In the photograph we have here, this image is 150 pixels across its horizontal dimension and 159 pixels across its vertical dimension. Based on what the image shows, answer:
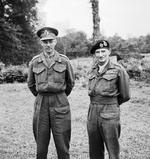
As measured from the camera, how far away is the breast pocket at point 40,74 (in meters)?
4.59

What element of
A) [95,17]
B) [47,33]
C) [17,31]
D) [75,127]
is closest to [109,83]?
[47,33]

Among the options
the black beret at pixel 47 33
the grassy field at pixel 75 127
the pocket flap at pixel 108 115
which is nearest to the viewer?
the pocket flap at pixel 108 115

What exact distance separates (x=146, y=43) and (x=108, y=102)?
41.4m

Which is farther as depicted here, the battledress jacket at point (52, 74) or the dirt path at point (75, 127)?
the dirt path at point (75, 127)

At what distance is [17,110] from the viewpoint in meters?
10.3

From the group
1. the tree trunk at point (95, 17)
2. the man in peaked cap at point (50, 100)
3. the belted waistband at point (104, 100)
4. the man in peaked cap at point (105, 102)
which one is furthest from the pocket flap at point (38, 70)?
the tree trunk at point (95, 17)

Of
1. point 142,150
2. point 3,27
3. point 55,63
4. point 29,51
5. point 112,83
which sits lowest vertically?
point 142,150

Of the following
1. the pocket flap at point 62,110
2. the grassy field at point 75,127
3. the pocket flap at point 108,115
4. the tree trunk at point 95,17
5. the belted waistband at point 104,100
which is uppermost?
the tree trunk at point 95,17

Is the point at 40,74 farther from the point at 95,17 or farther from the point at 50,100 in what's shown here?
the point at 95,17

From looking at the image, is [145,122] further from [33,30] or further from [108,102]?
[33,30]

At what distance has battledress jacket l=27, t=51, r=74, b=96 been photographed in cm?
452

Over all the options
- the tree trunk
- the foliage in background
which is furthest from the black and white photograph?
the foliage in background

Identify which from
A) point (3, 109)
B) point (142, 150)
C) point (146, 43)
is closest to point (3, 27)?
point (3, 109)

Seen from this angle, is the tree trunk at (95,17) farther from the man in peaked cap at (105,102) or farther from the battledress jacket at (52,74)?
the man in peaked cap at (105,102)
